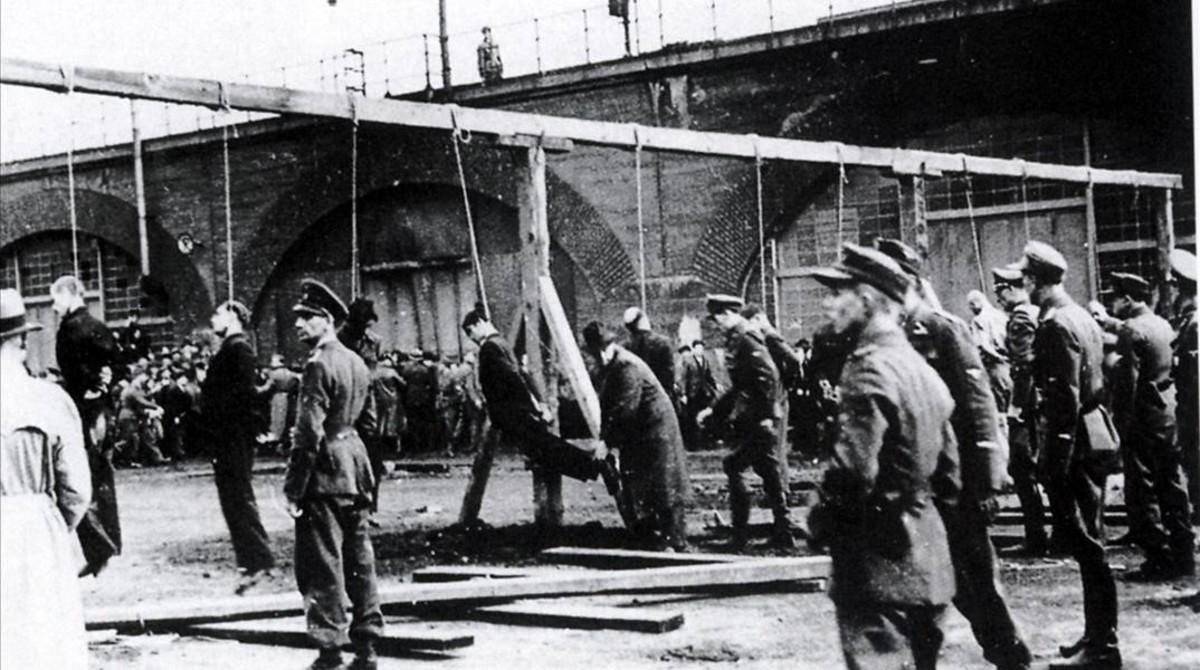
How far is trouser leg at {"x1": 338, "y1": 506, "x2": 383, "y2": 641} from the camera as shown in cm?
575

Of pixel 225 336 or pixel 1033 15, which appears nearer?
pixel 225 336

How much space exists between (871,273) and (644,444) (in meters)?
4.60

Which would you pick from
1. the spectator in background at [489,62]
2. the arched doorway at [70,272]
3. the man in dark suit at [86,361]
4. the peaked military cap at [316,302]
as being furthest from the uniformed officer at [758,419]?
the arched doorway at [70,272]

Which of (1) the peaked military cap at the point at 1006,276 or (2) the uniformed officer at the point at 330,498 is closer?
(2) the uniformed officer at the point at 330,498

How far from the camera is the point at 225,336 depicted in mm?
8195

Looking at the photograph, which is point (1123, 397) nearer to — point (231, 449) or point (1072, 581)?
point (1072, 581)

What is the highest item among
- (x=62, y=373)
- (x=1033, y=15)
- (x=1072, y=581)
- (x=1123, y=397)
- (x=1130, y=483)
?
(x=1033, y=15)

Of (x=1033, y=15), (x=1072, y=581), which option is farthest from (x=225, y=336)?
(x=1033, y=15)

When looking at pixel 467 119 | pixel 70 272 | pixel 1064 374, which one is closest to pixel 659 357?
pixel 467 119

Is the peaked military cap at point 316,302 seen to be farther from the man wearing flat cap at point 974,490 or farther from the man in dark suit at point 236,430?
the man wearing flat cap at point 974,490

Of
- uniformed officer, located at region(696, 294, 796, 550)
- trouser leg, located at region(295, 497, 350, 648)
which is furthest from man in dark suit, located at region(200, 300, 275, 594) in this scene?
uniformed officer, located at region(696, 294, 796, 550)

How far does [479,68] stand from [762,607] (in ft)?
40.1

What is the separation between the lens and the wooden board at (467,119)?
6.63 m

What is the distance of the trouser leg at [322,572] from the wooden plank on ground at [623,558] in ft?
7.93
